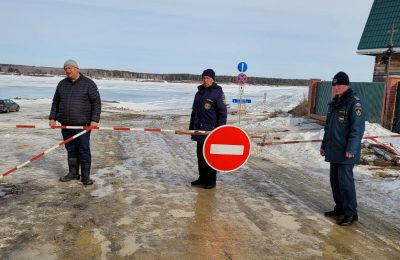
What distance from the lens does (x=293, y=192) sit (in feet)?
22.6

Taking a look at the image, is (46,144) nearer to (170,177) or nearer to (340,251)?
(170,177)

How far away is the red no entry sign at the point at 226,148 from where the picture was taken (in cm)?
613

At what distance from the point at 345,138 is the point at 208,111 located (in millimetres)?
2209

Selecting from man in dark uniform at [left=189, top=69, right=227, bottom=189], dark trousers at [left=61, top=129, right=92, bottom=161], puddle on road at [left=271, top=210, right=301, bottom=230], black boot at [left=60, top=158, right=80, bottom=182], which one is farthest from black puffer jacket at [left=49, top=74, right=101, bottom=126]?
puddle on road at [left=271, top=210, right=301, bottom=230]

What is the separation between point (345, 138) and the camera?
17.5 ft

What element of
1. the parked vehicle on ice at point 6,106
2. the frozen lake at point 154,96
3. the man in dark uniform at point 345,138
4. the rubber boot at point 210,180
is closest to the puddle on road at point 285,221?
the man in dark uniform at point 345,138

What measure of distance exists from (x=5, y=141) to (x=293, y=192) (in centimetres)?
812

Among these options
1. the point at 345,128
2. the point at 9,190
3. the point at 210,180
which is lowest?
the point at 9,190

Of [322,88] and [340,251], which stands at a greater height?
[322,88]

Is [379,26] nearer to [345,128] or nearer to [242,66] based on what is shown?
[242,66]

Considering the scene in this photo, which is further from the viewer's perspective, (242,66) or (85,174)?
(242,66)

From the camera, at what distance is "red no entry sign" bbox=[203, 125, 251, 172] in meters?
6.13

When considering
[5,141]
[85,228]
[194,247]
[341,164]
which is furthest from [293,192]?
[5,141]

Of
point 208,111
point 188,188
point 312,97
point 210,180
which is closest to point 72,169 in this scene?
point 188,188
